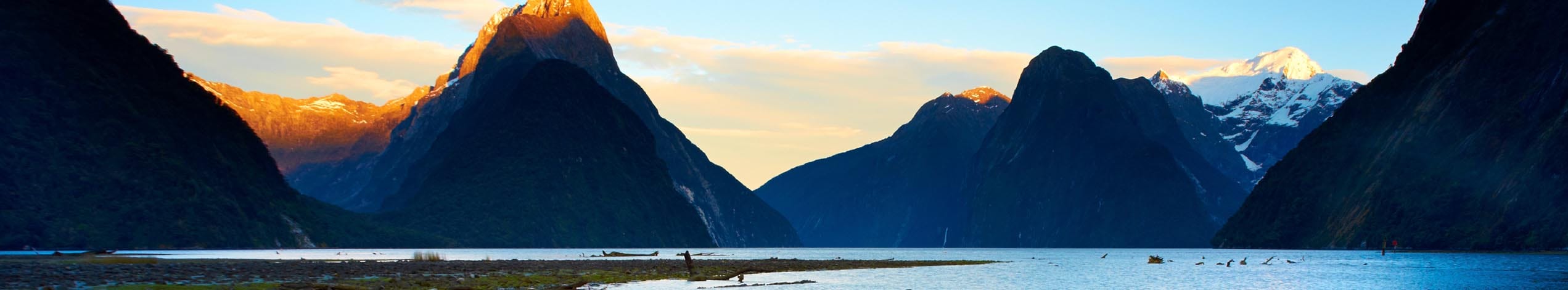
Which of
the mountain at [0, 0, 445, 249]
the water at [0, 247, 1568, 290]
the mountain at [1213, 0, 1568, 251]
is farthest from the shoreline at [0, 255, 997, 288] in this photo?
the mountain at [1213, 0, 1568, 251]

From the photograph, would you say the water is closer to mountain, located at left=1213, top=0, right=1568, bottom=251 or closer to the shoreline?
the shoreline

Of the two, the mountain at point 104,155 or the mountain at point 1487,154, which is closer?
the mountain at point 104,155

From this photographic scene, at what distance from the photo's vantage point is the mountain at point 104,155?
493 feet

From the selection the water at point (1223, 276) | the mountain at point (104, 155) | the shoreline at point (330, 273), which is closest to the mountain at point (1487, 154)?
the water at point (1223, 276)

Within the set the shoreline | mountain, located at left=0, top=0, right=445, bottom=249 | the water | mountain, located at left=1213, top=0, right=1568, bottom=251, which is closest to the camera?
the shoreline

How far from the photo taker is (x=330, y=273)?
3167 inches

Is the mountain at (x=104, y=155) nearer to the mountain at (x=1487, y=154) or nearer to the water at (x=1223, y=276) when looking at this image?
the water at (x=1223, y=276)

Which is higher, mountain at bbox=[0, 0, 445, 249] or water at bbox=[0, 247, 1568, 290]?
mountain at bbox=[0, 0, 445, 249]

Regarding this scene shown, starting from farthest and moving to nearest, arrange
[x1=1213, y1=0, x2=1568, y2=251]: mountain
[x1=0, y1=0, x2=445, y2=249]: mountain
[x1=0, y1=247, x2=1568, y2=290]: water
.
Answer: [x1=1213, y1=0, x2=1568, y2=251]: mountain
[x1=0, y1=0, x2=445, y2=249]: mountain
[x1=0, y1=247, x2=1568, y2=290]: water

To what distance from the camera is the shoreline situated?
65.1m

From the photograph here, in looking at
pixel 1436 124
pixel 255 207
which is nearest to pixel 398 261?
pixel 255 207

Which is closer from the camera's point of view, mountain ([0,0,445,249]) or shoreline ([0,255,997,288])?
shoreline ([0,255,997,288])

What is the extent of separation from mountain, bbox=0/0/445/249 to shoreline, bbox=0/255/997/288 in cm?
5410

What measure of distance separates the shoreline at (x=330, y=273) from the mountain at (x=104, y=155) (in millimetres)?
54098
